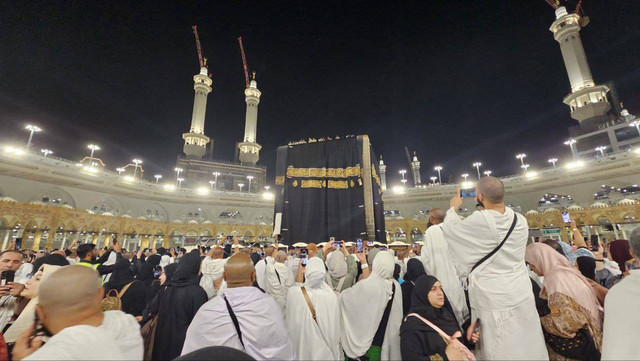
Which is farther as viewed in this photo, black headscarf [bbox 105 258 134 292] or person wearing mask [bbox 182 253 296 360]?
black headscarf [bbox 105 258 134 292]

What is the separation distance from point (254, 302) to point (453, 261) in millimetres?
1961

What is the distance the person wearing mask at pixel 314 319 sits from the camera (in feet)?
8.43

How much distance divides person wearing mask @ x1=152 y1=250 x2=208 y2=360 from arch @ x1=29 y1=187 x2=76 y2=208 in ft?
87.1

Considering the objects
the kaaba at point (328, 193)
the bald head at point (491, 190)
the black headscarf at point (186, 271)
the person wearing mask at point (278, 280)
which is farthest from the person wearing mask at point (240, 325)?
the kaaba at point (328, 193)

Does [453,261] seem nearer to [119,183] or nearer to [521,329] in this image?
[521,329]

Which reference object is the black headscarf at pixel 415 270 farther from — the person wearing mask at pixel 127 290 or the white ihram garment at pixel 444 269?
the person wearing mask at pixel 127 290

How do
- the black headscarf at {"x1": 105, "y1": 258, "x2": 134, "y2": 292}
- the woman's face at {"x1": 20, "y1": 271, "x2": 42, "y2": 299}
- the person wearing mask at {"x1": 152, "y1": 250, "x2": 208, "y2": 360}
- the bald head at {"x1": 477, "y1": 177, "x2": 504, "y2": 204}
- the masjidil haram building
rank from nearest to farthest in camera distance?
the bald head at {"x1": 477, "y1": 177, "x2": 504, "y2": 204}
the woman's face at {"x1": 20, "y1": 271, "x2": 42, "y2": 299}
the person wearing mask at {"x1": 152, "y1": 250, "x2": 208, "y2": 360}
the black headscarf at {"x1": 105, "y1": 258, "x2": 134, "y2": 292}
the masjidil haram building

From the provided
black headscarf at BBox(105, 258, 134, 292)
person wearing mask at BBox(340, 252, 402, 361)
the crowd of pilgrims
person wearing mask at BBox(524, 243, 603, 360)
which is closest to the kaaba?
the crowd of pilgrims

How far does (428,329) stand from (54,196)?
29993 mm

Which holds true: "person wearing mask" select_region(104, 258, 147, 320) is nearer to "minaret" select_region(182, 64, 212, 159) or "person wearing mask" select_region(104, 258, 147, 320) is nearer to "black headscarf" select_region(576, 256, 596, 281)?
"black headscarf" select_region(576, 256, 596, 281)

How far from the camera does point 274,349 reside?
6.30ft

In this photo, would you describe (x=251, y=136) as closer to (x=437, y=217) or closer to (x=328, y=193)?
(x=328, y=193)

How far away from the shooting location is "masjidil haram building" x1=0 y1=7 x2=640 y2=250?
19.4m

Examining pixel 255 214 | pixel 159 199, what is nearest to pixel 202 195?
pixel 159 199
